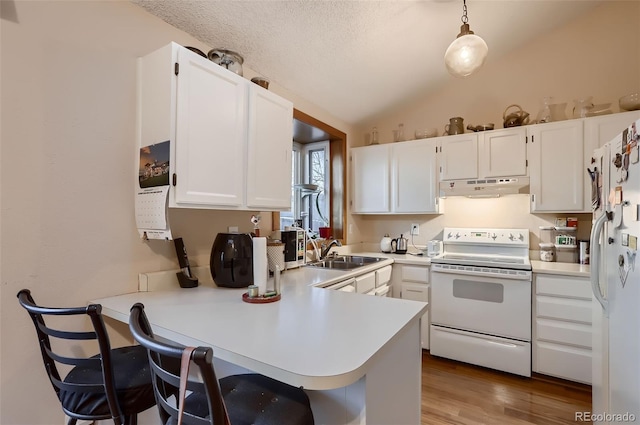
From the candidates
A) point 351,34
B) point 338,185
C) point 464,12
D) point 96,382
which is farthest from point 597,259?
point 338,185

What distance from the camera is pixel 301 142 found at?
11.6 feet

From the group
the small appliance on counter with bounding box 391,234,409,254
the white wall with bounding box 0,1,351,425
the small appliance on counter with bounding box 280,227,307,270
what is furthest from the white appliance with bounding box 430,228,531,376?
the white wall with bounding box 0,1,351,425

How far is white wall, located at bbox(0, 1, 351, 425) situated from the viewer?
121 centimetres

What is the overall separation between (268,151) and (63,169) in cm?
100

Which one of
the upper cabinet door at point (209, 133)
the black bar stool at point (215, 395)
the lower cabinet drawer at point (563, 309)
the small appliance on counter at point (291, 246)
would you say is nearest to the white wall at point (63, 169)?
the upper cabinet door at point (209, 133)

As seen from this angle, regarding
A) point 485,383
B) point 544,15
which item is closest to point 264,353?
point 485,383

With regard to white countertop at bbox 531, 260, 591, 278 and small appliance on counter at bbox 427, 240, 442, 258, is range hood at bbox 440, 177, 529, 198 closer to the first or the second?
small appliance on counter at bbox 427, 240, 442, 258

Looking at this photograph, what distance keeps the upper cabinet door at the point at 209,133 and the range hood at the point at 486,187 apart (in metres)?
2.13

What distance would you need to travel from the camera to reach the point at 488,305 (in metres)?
2.55

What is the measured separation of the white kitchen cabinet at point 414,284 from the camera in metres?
2.84

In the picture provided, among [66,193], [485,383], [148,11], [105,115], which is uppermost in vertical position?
[148,11]

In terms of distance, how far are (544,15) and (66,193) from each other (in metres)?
3.72

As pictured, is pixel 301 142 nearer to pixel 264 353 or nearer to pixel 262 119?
pixel 262 119

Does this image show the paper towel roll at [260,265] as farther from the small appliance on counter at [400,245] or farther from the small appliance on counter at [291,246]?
the small appliance on counter at [400,245]
